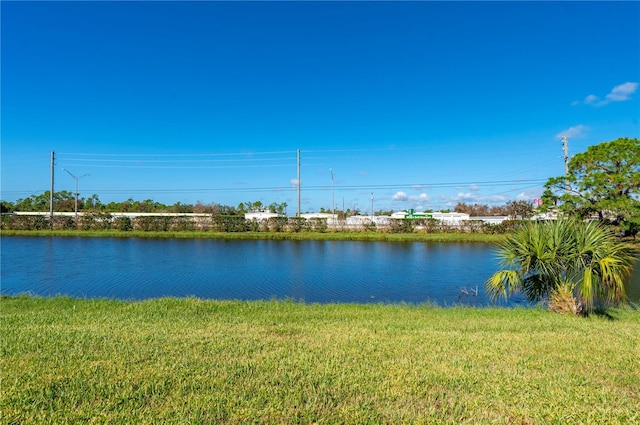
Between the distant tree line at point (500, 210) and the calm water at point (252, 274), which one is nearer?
the calm water at point (252, 274)

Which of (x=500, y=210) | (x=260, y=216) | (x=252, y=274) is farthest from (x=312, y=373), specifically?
(x=500, y=210)

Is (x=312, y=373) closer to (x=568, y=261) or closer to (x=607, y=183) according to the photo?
(x=568, y=261)

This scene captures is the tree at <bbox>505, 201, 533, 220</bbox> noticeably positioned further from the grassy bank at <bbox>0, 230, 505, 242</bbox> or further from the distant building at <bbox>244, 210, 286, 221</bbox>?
the distant building at <bbox>244, 210, 286, 221</bbox>

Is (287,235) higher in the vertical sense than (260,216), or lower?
lower

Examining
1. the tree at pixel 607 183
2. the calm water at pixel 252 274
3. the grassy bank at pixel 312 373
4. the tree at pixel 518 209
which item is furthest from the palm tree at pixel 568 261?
the tree at pixel 518 209

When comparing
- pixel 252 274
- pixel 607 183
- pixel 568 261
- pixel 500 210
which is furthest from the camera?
pixel 500 210

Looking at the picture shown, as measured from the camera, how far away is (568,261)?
778 cm

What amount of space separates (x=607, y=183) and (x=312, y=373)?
82.4 ft

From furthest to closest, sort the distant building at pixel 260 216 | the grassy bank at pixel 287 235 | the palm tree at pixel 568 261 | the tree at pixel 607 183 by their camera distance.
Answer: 1. the distant building at pixel 260 216
2. the grassy bank at pixel 287 235
3. the tree at pixel 607 183
4. the palm tree at pixel 568 261

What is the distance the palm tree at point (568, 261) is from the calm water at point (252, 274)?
2.52 m

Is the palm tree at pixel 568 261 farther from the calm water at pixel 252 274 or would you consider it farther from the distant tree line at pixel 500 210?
the distant tree line at pixel 500 210

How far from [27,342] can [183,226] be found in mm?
31709

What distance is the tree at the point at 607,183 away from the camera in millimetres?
21422

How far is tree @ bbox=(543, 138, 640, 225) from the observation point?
21.4m
